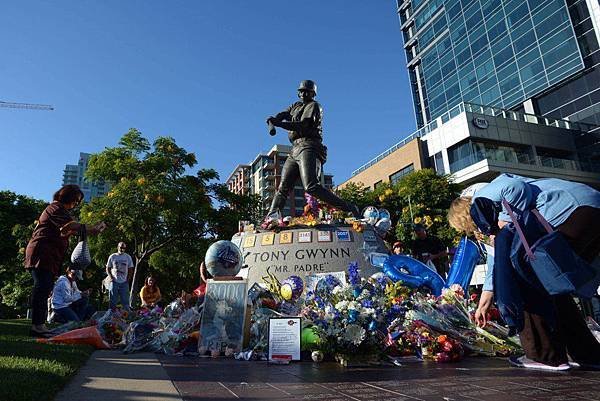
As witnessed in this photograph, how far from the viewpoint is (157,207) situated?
17.2 m

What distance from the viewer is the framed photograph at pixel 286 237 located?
7410mm

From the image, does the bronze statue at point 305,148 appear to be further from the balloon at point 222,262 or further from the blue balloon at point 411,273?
the balloon at point 222,262

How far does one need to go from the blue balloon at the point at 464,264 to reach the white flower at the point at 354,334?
247cm

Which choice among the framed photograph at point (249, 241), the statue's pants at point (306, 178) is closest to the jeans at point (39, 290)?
the framed photograph at point (249, 241)

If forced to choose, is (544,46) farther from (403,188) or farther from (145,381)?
(145,381)

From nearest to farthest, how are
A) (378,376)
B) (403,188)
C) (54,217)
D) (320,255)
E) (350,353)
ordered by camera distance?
(378,376), (350,353), (54,217), (320,255), (403,188)

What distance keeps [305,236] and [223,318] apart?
2.86 meters

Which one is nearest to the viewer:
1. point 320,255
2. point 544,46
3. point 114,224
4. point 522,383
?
point 522,383

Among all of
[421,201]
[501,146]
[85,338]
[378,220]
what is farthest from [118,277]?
[501,146]

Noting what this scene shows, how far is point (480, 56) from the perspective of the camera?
41.7 metres

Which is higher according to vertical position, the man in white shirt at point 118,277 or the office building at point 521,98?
the office building at point 521,98

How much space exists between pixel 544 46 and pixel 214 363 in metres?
41.3

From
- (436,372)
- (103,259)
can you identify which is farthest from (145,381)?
(103,259)

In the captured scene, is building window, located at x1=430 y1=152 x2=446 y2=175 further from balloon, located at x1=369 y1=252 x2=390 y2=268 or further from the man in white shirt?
the man in white shirt
